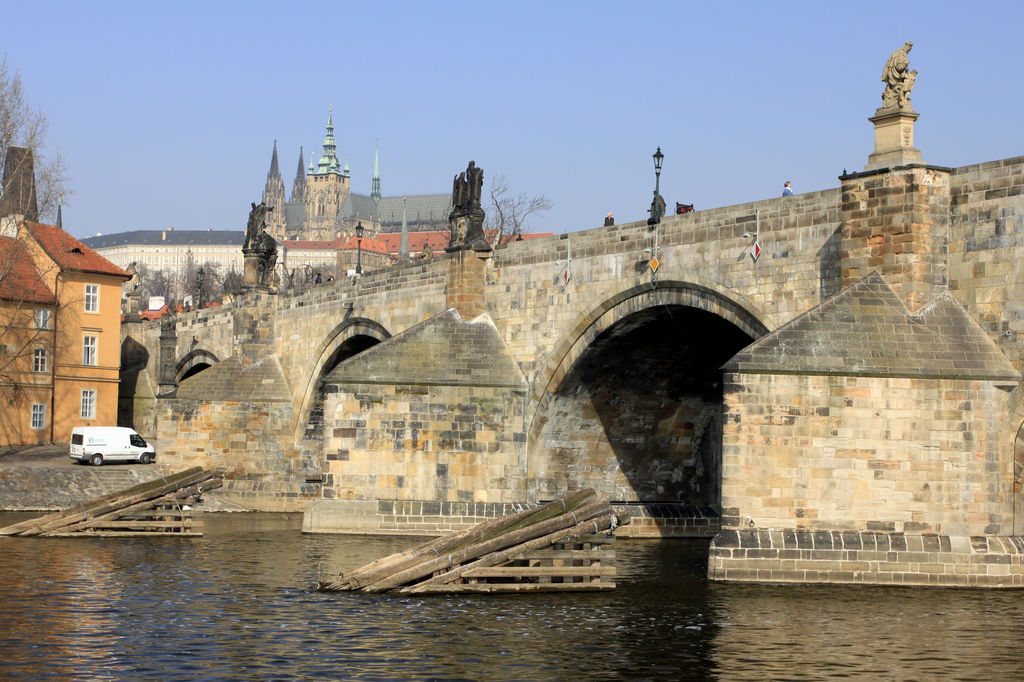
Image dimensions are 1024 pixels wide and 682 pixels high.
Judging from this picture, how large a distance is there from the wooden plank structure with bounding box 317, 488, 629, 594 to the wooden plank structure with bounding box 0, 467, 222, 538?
9972 millimetres

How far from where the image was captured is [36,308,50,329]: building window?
158ft

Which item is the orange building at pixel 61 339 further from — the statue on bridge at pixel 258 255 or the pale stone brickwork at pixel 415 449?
the pale stone brickwork at pixel 415 449

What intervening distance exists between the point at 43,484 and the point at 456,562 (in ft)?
73.6

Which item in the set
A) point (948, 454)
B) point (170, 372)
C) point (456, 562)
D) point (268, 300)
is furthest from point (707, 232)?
point (170, 372)

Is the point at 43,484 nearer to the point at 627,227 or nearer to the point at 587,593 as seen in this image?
the point at 627,227

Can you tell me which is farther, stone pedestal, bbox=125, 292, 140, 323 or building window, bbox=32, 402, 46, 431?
stone pedestal, bbox=125, 292, 140, 323

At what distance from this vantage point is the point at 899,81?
18578mm

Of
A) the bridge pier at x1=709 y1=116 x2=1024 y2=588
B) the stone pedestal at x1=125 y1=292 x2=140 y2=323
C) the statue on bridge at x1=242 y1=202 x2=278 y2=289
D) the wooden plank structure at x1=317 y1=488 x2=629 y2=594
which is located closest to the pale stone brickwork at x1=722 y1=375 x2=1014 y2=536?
the bridge pier at x1=709 y1=116 x2=1024 y2=588

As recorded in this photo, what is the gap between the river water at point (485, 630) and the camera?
1265 cm

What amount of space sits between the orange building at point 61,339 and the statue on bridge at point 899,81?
34.6m

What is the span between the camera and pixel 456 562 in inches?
699

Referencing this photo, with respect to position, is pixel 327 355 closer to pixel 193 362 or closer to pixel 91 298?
pixel 193 362

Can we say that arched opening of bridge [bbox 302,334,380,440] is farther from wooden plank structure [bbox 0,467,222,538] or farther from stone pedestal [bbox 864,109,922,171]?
stone pedestal [bbox 864,109,922,171]

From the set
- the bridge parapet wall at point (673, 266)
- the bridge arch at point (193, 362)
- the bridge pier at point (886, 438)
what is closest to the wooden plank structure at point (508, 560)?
the bridge pier at point (886, 438)
